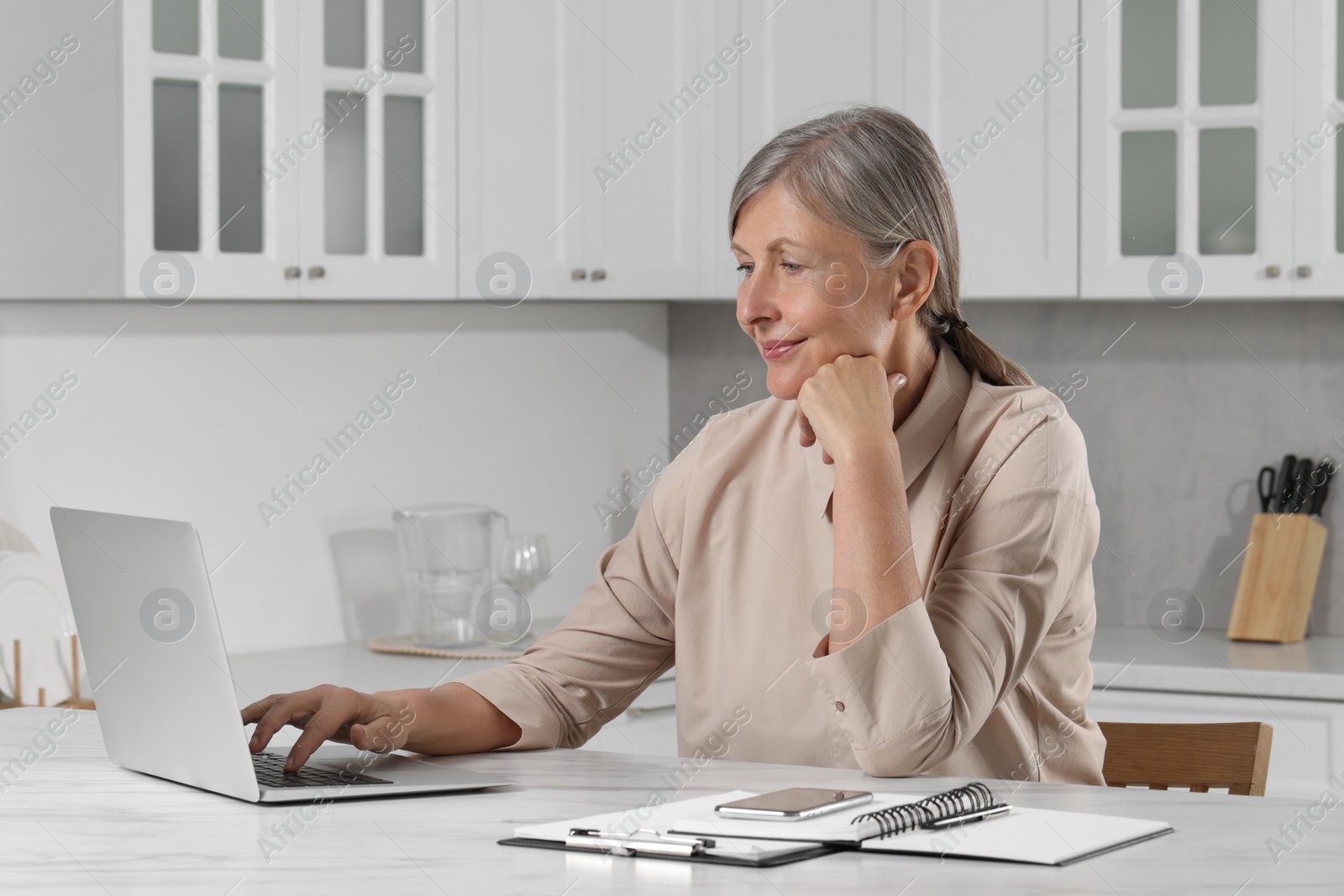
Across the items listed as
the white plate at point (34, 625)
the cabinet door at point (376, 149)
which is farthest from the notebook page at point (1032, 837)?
the cabinet door at point (376, 149)

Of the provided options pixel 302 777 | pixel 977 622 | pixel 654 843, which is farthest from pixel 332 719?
pixel 977 622

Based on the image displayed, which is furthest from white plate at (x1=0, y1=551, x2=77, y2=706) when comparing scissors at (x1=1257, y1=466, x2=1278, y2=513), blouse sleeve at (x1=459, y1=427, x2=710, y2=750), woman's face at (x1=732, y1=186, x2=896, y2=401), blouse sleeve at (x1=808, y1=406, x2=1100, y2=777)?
scissors at (x1=1257, y1=466, x2=1278, y2=513)

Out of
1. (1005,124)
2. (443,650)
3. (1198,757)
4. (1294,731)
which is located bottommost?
(1294,731)

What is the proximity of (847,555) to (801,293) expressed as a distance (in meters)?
0.25

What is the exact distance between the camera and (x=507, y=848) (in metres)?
1.03

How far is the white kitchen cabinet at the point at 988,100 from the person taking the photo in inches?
115

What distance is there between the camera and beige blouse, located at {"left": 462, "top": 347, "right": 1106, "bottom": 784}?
1292 mm

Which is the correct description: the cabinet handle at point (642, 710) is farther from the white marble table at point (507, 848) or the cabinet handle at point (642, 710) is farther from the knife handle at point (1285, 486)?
the white marble table at point (507, 848)

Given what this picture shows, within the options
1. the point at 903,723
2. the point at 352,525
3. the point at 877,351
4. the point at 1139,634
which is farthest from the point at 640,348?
the point at 903,723

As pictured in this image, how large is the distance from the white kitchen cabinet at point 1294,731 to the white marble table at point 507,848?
1575mm

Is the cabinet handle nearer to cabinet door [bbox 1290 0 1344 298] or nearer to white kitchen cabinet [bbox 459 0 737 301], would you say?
white kitchen cabinet [bbox 459 0 737 301]

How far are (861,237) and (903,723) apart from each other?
17.4 inches

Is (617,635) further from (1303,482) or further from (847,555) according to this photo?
(1303,482)

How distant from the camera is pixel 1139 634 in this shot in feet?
10.3
